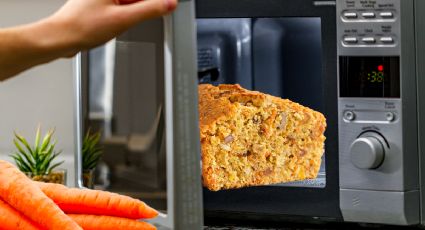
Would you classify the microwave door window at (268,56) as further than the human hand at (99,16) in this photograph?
Yes

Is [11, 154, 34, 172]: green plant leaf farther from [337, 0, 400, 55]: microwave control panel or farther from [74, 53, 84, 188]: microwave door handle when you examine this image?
[337, 0, 400, 55]: microwave control panel

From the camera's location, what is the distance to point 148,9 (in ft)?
1.52

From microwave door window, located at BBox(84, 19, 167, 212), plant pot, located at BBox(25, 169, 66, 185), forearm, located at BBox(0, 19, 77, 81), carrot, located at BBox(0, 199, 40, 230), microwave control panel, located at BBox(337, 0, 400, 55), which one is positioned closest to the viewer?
forearm, located at BBox(0, 19, 77, 81)

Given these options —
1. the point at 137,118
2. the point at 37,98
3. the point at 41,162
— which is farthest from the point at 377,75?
the point at 37,98

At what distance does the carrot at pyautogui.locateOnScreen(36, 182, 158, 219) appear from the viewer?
1.07 meters

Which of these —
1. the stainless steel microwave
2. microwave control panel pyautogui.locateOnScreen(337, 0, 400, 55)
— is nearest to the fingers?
the stainless steel microwave

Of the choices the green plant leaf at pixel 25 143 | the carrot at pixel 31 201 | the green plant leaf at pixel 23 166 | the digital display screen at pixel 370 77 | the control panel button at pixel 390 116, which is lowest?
the carrot at pixel 31 201

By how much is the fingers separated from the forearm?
0.11 feet

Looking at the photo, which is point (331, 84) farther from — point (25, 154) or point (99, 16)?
point (99, 16)

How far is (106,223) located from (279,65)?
0.31 meters

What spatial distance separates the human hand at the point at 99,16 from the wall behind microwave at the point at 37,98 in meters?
1.22

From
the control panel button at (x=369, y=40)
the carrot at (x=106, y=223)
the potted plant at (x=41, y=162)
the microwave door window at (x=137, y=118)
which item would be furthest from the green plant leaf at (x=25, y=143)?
the control panel button at (x=369, y=40)

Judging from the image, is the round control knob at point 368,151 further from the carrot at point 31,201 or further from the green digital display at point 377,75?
the carrot at point 31,201

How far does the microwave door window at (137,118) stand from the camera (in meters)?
0.74
